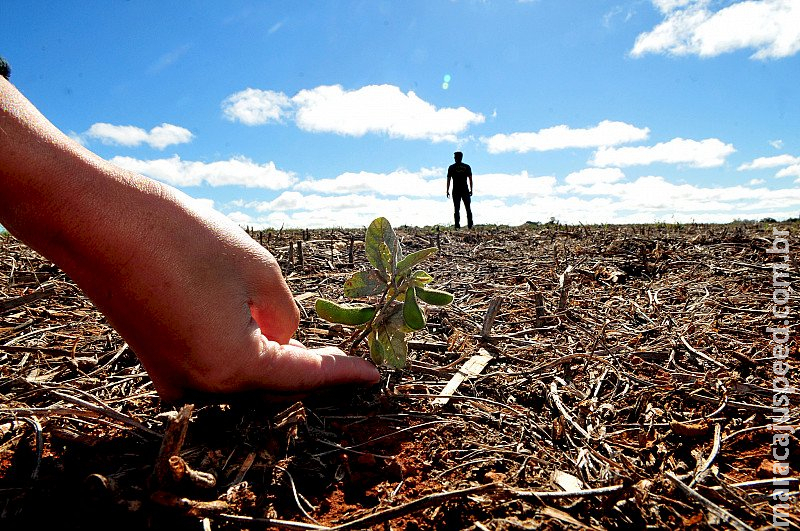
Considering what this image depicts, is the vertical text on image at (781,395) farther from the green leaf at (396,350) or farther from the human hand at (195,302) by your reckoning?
the human hand at (195,302)

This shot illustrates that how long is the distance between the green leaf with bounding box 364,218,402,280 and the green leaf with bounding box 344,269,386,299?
4 centimetres

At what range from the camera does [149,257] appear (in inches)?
47.1

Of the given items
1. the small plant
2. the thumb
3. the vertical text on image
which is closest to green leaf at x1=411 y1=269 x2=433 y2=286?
the small plant

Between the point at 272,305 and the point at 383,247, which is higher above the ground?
the point at 383,247

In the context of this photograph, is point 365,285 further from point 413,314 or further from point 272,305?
point 272,305

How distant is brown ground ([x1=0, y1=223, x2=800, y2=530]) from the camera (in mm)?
1042

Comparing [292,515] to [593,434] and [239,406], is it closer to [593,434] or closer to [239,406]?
[239,406]

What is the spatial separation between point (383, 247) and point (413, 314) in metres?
0.30

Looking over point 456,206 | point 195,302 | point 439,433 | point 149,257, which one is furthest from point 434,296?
point 456,206

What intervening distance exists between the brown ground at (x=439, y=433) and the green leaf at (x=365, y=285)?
1.05ft

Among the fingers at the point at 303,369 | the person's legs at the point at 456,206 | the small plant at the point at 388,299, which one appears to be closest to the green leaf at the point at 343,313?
the small plant at the point at 388,299

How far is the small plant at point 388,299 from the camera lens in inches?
64.3

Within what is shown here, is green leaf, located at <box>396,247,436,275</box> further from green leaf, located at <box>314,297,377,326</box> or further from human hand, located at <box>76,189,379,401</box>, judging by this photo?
human hand, located at <box>76,189,379,401</box>

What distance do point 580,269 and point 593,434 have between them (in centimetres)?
261
